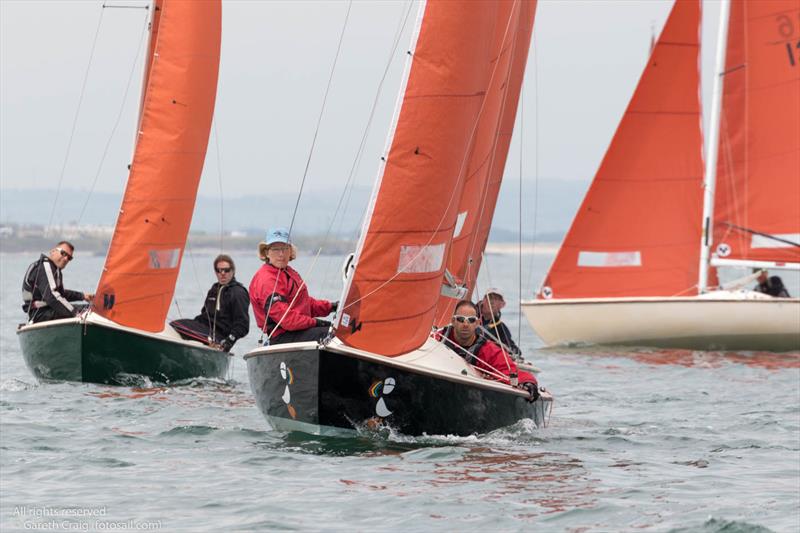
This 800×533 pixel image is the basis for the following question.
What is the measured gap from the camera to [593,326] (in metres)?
24.1

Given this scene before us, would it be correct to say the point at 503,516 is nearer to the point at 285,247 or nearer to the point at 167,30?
the point at 285,247

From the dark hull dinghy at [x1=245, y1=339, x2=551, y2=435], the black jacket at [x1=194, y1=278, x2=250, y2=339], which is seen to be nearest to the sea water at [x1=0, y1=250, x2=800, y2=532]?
the dark hull dinghy at [x1=245, y1=339, x2=551, y2=435]

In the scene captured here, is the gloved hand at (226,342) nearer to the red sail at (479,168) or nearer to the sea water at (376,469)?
the sea water at (376,469)

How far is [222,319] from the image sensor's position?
1689cm

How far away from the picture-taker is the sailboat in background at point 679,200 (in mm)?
24156

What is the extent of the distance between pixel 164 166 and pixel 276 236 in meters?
5.92

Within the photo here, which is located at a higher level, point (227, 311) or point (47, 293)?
point (47, 293)

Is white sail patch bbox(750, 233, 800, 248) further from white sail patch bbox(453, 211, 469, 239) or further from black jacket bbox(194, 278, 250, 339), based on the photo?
white sail patch bbox(453, 211, 469, 239)

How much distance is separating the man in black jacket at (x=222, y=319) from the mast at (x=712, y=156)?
389 inches

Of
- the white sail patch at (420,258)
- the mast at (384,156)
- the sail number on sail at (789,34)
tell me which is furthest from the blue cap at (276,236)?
the sail number on sail at (789,34)

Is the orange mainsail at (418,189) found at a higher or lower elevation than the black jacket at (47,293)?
higher

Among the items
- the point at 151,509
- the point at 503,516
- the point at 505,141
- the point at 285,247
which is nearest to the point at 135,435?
the point at 285,247

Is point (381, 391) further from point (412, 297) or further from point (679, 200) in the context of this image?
point (679, 200)

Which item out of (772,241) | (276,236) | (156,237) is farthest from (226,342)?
(772,241)
